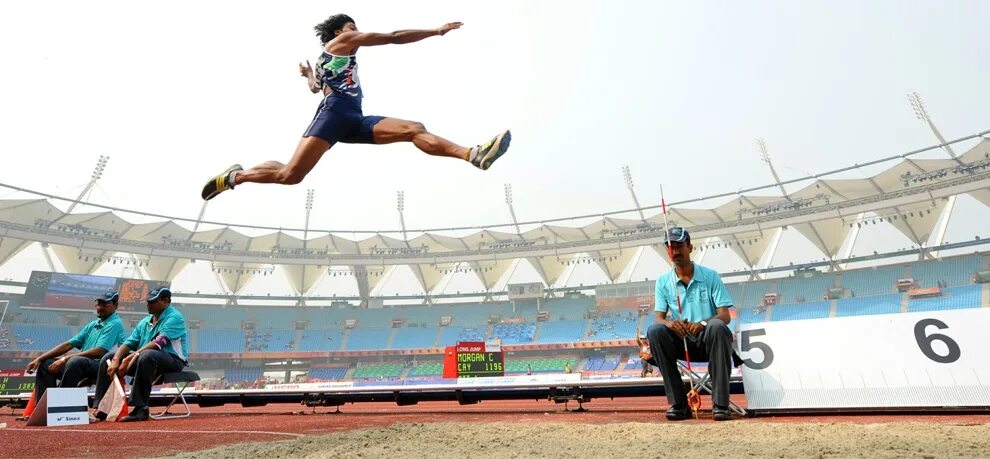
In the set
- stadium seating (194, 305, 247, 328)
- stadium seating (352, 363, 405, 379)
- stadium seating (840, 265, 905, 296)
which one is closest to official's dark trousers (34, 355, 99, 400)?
stadium seating (352, 363, 405, 379)

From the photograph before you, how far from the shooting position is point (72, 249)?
35656 millimetres

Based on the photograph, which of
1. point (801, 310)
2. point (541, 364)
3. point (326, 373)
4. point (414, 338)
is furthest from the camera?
point (414, 338)

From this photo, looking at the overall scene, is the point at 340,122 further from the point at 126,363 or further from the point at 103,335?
the point at 103,335

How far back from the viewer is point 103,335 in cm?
A: 528

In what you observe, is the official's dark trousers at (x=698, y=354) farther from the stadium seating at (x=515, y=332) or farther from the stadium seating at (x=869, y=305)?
the stadium seating at (x=515, y=332)

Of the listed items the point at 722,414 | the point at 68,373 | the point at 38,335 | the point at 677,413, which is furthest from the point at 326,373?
the point at 722,414

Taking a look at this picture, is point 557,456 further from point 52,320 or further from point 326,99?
point 52,320

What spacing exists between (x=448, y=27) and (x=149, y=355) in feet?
→ 12.2

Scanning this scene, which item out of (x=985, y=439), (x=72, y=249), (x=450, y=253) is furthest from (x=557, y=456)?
(x=72, y=249)

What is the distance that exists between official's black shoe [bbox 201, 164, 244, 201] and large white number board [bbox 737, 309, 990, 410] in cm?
400

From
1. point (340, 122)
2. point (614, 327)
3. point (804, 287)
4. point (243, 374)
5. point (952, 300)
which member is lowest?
point (243, 374)

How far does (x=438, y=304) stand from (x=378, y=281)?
216 inches

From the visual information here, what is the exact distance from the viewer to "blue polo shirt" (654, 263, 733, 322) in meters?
3.54

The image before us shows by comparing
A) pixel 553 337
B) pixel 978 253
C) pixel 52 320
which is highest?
pixel 978 253
